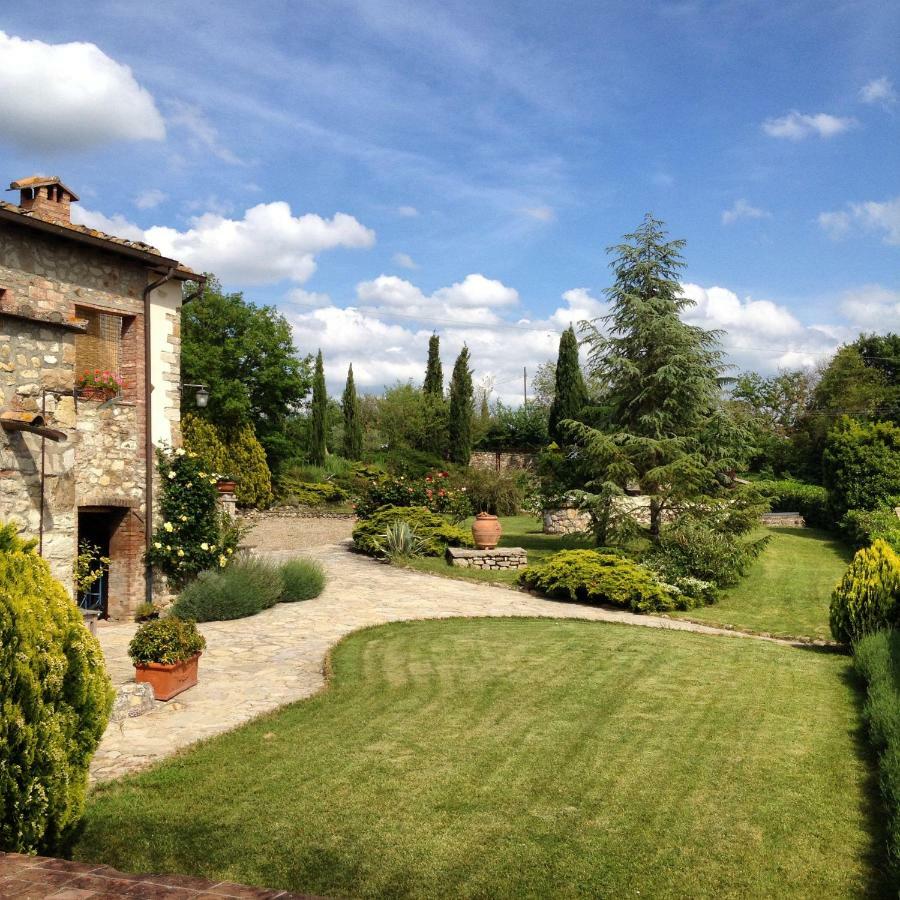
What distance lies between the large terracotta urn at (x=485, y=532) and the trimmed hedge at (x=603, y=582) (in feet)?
9.61

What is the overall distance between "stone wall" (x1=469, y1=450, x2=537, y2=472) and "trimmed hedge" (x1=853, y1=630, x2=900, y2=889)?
88.1 ft

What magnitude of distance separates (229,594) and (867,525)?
1466 cm

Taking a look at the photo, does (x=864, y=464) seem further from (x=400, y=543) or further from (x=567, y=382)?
(x=567, y=382)

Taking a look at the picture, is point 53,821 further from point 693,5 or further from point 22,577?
point 693,5

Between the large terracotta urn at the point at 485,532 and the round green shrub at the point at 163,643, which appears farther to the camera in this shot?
the large terracotta urn at the point at 485,532

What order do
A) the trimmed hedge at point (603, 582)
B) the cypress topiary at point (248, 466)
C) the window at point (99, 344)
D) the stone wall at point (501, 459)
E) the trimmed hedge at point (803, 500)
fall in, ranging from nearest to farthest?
the window at point (99, 344) < the trimmed hedge at point (603, 582) < the trimmed hedge at point (803, 500) < the cypress topiary at point (248, 466) < the stone wall at point (501, 459)

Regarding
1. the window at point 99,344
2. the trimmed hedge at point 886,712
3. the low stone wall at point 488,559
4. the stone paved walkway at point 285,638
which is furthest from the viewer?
the low stone wall at point 488,559

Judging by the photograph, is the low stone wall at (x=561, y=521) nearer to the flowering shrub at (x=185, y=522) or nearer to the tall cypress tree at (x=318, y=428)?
the flowering shrub at (x=185, y=522)

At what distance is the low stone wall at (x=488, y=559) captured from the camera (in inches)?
671

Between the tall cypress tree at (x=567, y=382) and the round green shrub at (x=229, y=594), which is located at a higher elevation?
the tall cypress tree at (x=567, y=382)

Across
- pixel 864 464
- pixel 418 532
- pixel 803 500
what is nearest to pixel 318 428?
pixel 418 532

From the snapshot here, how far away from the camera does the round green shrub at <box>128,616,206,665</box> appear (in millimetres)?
7055

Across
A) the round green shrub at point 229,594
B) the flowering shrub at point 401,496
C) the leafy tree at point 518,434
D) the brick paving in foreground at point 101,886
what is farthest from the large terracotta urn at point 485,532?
the leafy tree at point 518,434

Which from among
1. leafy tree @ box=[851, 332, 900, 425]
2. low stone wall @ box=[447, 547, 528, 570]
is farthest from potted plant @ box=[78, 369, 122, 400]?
leafy tree @ box=[851, 332, 900, 425]
